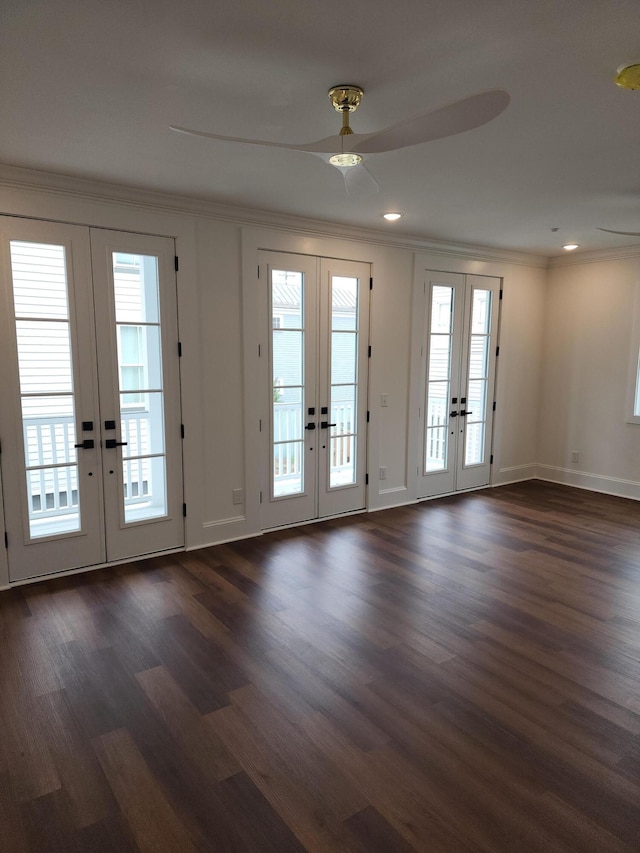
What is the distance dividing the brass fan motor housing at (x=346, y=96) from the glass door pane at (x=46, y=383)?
223 centimetres

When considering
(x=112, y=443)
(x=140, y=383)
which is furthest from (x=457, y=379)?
(x=112, y=443)

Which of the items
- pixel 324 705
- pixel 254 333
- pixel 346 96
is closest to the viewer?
pixel 346 96

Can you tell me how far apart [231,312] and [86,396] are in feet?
4.31

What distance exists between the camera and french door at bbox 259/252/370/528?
4617 mm

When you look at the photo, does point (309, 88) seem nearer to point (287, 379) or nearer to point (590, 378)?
point (287, 379)

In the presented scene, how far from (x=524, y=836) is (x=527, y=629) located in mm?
1443

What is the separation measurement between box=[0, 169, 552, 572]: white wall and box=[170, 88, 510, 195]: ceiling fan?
6.47ft

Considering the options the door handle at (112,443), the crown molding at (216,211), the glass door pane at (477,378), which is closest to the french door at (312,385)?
the crown molding at (216,211)

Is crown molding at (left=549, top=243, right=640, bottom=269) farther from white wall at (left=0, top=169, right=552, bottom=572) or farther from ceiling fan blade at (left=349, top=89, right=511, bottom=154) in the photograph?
ceiling fan blade at (left=349, top=89, right=511, bottom=154)

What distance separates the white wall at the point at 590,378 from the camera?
5930 millimetres

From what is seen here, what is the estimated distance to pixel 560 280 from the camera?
21.2ft

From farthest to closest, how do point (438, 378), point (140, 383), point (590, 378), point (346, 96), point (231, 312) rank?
point (590, 378), point (438, 378), point (231, 312), point (140, 383), point (346, 96)

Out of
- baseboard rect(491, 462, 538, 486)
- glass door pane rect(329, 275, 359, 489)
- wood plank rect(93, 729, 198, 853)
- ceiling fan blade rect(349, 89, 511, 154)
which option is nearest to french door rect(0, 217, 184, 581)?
glass door pane rect(329, 275, 359, 489)

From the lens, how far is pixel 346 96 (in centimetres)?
225
